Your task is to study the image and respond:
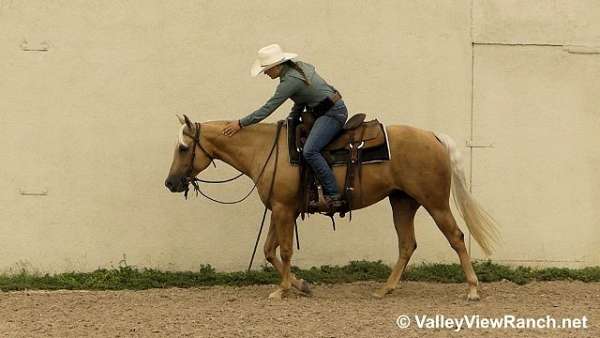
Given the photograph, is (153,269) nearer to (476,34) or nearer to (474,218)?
(474,218)

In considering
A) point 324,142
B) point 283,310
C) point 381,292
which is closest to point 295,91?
point 324,142

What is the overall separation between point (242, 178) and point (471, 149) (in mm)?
2457

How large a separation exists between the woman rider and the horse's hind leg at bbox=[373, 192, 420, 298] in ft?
2.50

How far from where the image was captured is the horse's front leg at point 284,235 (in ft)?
27.1

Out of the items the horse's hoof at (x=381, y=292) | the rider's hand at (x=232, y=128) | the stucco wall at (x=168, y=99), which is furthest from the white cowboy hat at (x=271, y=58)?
the horse's hoof at (x=381, y=292)

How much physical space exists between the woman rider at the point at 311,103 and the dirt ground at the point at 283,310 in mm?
1110

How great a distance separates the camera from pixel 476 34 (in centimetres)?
985

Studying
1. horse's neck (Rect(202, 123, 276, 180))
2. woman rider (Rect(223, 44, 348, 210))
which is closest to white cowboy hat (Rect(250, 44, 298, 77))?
woman rider (Rect(223, 44, 348, 210))

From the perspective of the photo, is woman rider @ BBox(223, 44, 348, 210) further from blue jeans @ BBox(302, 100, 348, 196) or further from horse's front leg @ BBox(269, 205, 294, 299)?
horse's front leg @ BBox(269, 205, 294, 299)

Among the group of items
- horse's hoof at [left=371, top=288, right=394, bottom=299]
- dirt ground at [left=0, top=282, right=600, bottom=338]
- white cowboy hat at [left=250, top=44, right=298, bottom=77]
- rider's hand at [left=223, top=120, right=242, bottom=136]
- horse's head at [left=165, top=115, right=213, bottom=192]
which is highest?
white cowboy hat at [left=250, top=44, right=298, bottom=77]

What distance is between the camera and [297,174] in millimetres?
8281

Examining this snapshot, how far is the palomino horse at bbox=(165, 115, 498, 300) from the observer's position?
327 inches

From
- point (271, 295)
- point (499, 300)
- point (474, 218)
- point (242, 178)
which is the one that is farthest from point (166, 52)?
point (499, 300)
